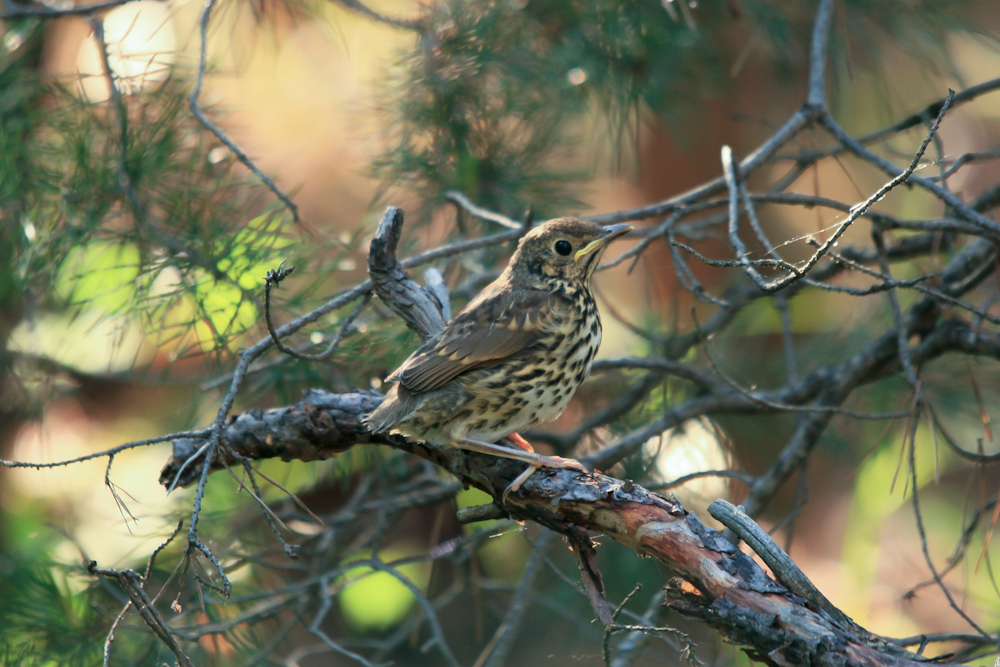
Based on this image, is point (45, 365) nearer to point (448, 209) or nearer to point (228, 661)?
point (228, 661)

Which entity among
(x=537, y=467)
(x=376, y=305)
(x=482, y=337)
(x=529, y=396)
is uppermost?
(x=376, y=305)

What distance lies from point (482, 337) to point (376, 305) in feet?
2.74

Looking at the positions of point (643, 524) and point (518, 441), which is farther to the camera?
point (518, 441)

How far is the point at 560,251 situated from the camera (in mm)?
2053

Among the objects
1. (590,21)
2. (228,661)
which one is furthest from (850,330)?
(228,661)

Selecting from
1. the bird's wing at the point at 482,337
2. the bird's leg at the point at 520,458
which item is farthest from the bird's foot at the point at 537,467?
the bird's wing at the point at 482,337

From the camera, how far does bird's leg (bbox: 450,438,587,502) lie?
1612mm

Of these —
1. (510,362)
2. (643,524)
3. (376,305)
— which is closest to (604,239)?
(510,362)

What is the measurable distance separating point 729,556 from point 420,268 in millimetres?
1574

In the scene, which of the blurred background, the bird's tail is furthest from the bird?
the blurred background

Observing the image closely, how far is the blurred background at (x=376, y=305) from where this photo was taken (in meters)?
2.16

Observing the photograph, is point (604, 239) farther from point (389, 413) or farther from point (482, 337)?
point (389, 413)

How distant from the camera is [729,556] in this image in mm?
1349

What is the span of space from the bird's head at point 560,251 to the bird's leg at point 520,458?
18.7 inches
